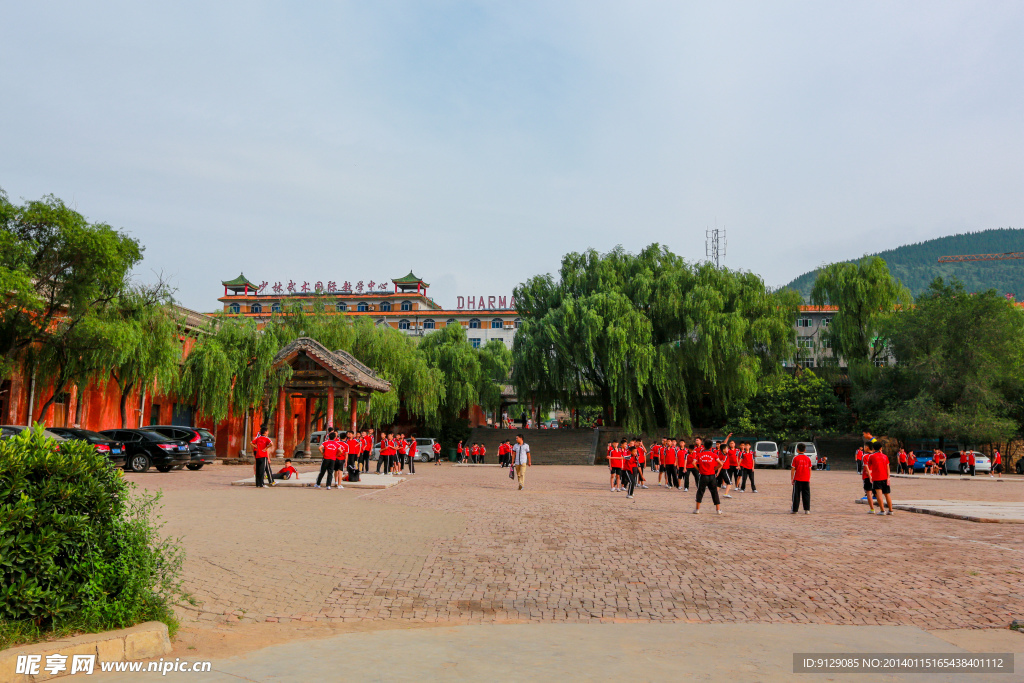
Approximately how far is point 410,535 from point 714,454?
7.61 m

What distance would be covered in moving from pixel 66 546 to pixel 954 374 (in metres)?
45.9

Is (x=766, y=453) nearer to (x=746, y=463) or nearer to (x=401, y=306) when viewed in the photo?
(x=746, y=463)

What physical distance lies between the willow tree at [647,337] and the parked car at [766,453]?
120 inches

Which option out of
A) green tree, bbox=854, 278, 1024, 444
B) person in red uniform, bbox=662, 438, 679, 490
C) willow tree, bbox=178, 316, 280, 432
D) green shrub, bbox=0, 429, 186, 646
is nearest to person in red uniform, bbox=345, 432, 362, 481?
person in red uniform, bbox=662, 438, 679, 490

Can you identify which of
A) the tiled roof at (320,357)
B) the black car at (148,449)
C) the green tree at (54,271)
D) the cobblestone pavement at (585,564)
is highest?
the green tree at (54,271)

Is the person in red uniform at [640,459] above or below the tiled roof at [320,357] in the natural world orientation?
below

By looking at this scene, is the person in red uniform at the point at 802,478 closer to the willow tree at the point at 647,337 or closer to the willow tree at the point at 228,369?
the willow tree at the point at 228,369

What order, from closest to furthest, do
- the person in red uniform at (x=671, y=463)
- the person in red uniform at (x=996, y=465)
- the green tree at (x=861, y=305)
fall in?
the person in red uniform at (x=671, y=463) < the person in red uniform at (x=996, y=465) < the green tree at (x=861, y=305)

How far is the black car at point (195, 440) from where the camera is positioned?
87.2 feet

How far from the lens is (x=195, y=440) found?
2697 cm

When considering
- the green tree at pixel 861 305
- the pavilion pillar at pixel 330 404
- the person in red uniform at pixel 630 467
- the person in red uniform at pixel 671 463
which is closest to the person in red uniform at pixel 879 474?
the person in red uniform at pixel 630 467

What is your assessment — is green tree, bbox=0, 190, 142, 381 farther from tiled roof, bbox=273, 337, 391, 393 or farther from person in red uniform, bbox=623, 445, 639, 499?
person in red uniform, bbox=623, 445, 639, 499

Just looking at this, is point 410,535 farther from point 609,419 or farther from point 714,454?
point 609,419

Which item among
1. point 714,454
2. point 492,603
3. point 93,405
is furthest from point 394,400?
point 492,603
